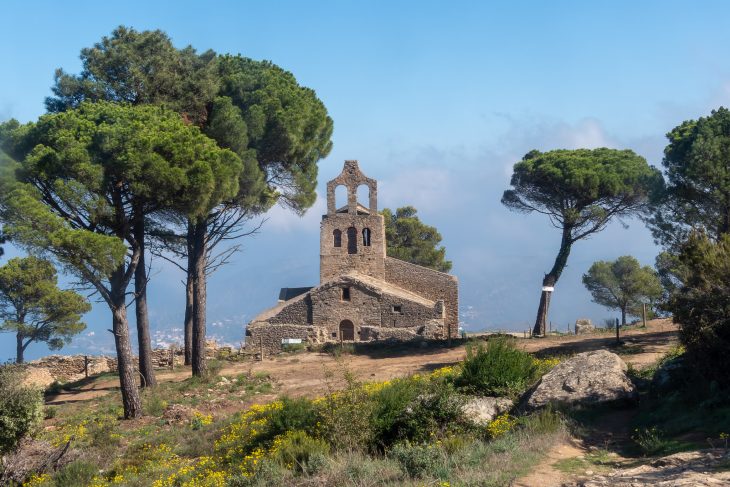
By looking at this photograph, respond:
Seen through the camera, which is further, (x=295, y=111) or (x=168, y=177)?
(x=295, y=111)

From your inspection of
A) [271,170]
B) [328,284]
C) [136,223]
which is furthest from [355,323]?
[136,223]

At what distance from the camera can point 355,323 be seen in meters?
39.2

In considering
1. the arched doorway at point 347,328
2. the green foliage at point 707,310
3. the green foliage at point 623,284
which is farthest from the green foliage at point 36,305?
the green foliage at point 623,284

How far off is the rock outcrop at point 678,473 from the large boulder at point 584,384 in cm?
341

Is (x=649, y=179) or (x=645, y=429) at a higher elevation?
(x=649, y=179)

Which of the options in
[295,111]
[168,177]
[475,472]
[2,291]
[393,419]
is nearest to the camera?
[475,472]

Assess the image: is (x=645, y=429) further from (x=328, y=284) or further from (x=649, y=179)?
(x=328, y=284)

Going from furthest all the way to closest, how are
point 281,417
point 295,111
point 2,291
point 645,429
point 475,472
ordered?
point 2,291
point 295,111
point 281,417
point 645,429
point 475,472

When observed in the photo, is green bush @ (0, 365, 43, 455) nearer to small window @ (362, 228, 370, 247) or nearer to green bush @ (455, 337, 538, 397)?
green bush @ (455, 337, 538, 397)

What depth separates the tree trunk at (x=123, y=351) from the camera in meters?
19.7

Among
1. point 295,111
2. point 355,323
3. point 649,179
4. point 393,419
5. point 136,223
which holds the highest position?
point 295,111

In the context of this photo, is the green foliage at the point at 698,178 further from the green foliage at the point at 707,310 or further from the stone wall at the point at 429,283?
the stone wall at the point at 429,283

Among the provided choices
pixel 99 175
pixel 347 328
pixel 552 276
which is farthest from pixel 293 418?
pixel 347 328

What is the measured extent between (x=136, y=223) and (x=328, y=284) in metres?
19.2
